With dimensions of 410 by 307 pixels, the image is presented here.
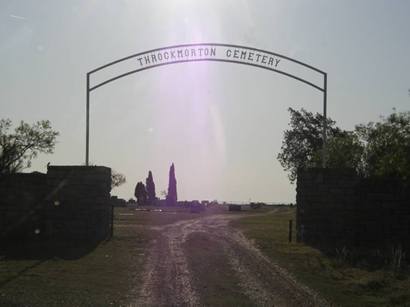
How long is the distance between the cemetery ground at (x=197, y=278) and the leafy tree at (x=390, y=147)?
15.1 feet

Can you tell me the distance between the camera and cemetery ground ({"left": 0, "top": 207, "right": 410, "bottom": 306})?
11039 millimetres

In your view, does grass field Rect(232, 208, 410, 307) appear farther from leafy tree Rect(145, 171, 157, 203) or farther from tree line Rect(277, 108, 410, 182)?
leafy tree Rect(145, 171, 157, 203)

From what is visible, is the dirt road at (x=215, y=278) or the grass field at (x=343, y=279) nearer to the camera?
the dirt road at (x=215, y=278)

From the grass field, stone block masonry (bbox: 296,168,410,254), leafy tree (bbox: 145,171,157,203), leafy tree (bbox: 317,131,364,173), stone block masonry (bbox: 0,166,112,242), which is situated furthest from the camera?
leafy tree (bbox: 145,171,157,203)

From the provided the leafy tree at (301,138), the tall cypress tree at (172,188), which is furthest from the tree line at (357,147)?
the tall cypress tree at (172,188)

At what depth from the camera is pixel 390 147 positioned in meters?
27.2

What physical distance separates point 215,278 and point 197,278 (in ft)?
1.22

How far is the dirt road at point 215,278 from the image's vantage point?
11.0m

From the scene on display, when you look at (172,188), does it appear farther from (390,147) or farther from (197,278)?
(197,278)

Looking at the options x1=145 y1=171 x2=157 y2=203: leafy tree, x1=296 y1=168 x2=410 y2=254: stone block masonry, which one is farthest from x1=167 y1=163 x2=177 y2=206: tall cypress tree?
x1=296 y1=168 x2=410 y2=254: stone block masonry

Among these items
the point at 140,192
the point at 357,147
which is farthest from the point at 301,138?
the point at 140,192

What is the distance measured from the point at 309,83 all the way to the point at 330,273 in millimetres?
9476

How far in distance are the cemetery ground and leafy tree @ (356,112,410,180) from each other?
181 inches

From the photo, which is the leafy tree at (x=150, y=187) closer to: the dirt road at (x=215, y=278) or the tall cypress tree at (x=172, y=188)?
the tall cypress tree at (x=172, y=188)
